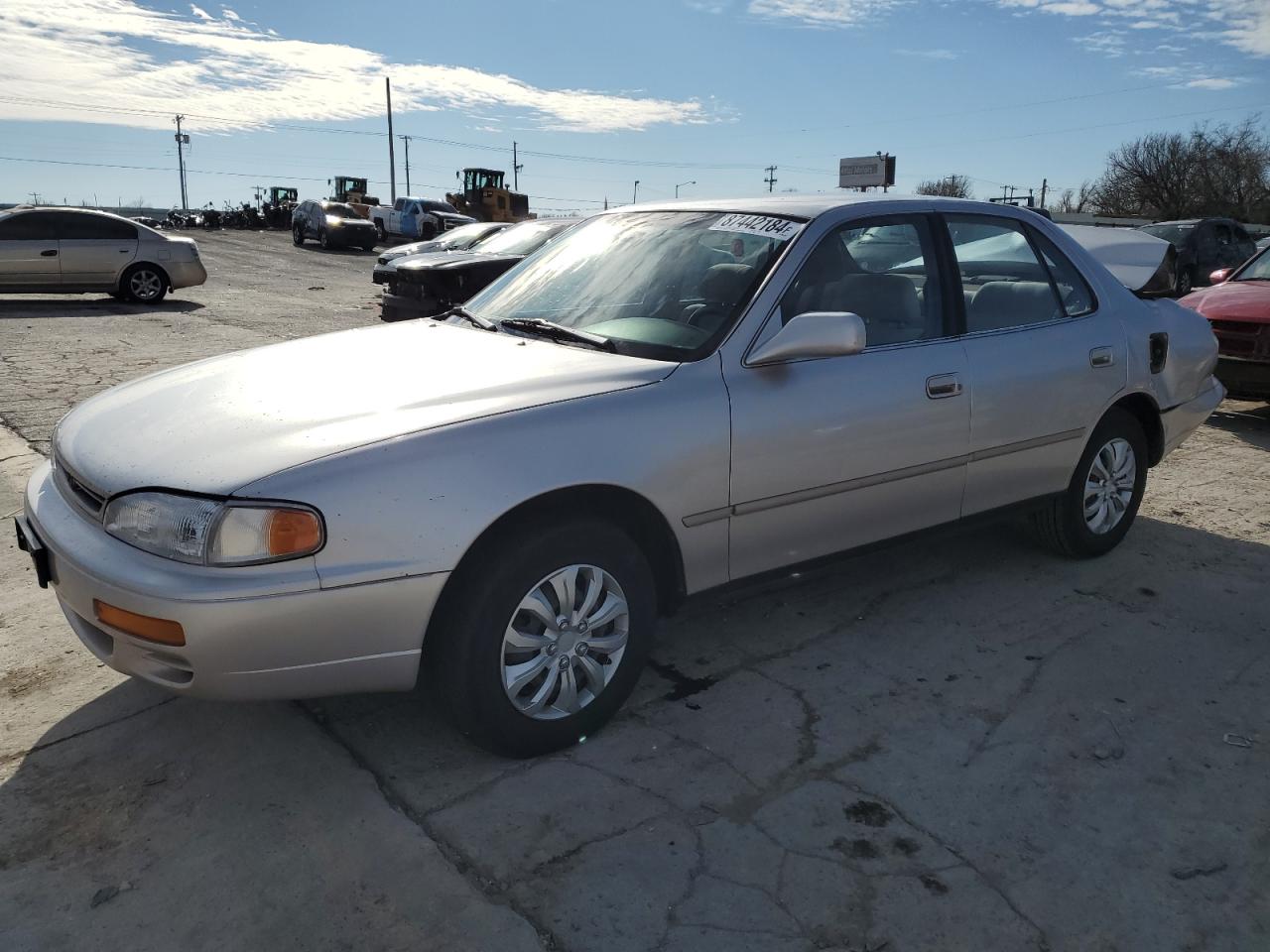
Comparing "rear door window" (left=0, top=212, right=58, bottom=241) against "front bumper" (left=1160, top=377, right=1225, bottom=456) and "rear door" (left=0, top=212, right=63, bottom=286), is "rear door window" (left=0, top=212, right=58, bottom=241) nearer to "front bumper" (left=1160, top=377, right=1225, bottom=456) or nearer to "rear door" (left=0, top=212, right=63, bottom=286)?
"rear door" (left=0, top=212, right=63, bottom=286)

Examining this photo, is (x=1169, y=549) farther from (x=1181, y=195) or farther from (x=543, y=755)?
(x=1181, y=195)

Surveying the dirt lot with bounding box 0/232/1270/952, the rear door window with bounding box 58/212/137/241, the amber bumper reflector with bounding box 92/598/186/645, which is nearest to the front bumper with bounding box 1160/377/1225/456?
the dirt lot with bounding box 0/232/1270/952

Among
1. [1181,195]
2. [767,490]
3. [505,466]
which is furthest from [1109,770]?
[1181,195]

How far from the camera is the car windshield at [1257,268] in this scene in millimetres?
8954

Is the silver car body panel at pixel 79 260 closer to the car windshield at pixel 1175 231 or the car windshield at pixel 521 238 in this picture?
the car windshield at pixel 521 238

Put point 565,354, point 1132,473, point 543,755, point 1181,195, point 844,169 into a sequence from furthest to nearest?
point 1181,195 < point 844,169 < point 1132,473 < point 565,354 < point 543,755

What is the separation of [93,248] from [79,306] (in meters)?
0.87

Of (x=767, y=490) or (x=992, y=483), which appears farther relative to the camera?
(x=992, y=483)

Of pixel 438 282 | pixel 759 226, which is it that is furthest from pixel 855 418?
pixel 438 282

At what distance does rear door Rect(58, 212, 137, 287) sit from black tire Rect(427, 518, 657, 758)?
14353mm

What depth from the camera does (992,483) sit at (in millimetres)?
4051

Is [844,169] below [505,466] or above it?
above

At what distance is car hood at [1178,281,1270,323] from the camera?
7.84 meters

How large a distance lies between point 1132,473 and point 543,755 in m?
3.29
